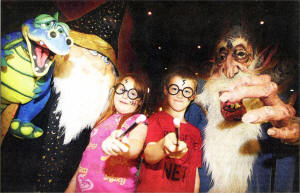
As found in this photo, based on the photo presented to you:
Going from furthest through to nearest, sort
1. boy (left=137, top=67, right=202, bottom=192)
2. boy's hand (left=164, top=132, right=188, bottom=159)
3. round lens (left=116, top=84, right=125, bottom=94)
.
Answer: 1. round lens (left=116, top=84, right=125, bottom=94)
2. boy (left=137, top=67, right=202, bottom=192)
3. boy's hand (left=164, top=132, right=188, bottom=159)

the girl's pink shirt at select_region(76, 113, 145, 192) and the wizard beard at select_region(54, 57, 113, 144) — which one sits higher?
the wizard beard at select_region(54, 57, 113, 144)

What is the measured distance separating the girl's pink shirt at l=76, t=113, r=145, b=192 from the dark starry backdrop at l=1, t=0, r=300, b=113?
440 mm

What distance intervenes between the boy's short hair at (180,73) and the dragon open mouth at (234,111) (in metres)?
0.27

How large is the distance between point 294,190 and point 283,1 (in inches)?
50.0

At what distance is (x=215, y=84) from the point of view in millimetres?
1789

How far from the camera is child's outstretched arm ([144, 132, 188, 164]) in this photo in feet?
4.91

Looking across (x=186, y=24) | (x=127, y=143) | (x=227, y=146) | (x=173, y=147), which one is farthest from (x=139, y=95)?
(x=227, y=146)

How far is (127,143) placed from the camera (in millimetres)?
1586

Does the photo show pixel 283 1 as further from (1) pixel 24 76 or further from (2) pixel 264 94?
(1) pixel 24 76

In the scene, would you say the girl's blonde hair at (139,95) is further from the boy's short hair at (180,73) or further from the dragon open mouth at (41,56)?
the dragon open mouth at (41,56)

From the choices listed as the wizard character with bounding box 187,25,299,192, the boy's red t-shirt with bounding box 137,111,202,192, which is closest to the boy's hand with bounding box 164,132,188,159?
the boy's red t-shirt with bounding box 137,111,202,192

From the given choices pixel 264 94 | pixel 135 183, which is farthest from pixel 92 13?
pixel 264 94

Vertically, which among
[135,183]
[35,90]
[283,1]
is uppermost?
[283,1]

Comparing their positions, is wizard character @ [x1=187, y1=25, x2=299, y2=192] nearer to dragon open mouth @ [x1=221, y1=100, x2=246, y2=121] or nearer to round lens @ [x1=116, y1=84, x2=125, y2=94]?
dragon open mouth @ [x1=221, y1=100, x2=246, y2=121]
